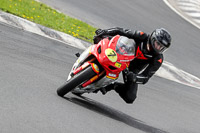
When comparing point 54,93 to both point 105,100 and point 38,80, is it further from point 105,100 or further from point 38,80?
point 105,100

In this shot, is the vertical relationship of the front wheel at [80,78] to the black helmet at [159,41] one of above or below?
below

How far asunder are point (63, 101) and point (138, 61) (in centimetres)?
132

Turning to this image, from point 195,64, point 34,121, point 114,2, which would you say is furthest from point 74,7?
point 34,121

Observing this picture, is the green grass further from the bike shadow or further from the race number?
the race number

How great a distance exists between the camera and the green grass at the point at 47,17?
1001 cm

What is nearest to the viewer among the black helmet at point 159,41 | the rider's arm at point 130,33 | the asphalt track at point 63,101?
the asphalt track at point 63,101

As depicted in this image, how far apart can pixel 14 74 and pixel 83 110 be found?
3.99 ft

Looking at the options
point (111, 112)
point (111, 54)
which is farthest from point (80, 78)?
point (111, 112)

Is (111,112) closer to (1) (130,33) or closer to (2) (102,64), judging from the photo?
(2) (102,64)

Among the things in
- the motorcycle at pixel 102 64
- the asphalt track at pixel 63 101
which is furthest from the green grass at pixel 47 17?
the motorcycle at pixel 102 64

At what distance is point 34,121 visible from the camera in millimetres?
4453

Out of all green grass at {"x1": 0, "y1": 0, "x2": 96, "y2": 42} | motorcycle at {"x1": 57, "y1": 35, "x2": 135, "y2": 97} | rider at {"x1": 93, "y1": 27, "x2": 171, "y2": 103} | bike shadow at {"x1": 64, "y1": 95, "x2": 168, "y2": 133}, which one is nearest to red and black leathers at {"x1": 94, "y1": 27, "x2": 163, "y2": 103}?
rider at {"x1": 93, "y1": 27, "x2": 171, "y2": 103}

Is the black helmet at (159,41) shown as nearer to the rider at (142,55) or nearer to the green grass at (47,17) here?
the rider at (142,55)

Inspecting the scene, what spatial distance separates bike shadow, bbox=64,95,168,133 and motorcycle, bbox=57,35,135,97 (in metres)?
0.28
